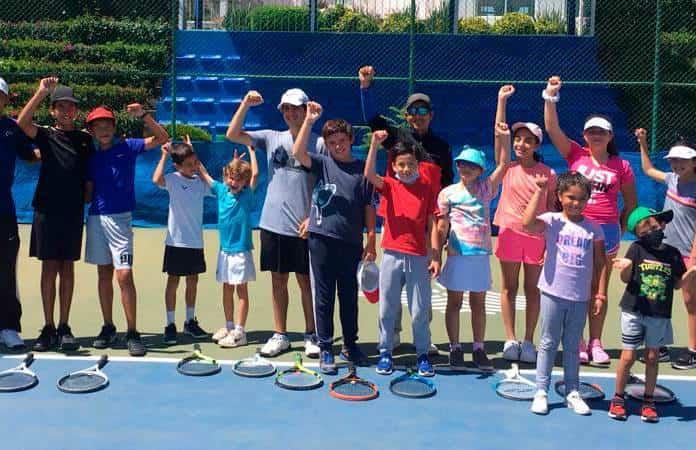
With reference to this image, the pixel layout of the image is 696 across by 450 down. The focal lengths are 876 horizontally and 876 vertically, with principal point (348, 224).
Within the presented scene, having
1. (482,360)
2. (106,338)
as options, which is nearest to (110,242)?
(106,338)

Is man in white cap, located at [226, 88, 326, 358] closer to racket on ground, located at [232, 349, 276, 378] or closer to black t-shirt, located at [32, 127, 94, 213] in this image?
racket on ground, located at [232, 349, 276, 378]

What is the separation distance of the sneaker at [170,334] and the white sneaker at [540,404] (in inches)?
119

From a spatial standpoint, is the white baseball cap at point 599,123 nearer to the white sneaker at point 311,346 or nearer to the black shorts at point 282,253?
the black shorts at point 282,253

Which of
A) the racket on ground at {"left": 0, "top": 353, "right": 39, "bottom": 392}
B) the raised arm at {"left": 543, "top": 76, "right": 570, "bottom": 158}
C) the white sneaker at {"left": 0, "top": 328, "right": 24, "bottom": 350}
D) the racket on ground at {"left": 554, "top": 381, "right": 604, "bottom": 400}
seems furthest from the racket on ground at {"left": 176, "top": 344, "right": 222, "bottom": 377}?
the raised arm at {"left": 543, "top": 76, "right": 570, "bottom": 158}

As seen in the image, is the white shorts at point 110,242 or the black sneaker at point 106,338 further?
the black sneaker at point 106,338

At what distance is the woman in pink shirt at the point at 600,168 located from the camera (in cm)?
650

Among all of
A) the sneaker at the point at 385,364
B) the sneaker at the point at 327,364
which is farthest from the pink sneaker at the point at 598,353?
the sneaker at the point at 327,364

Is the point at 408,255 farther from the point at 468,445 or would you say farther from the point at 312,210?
the point at 468,445

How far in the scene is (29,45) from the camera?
829 inches

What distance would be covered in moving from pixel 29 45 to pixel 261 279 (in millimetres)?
14210

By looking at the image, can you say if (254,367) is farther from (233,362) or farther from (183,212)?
(183,212)

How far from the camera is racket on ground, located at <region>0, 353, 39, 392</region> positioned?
600 centimetres

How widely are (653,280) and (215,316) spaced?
13.2 feet

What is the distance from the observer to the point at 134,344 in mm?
6855
